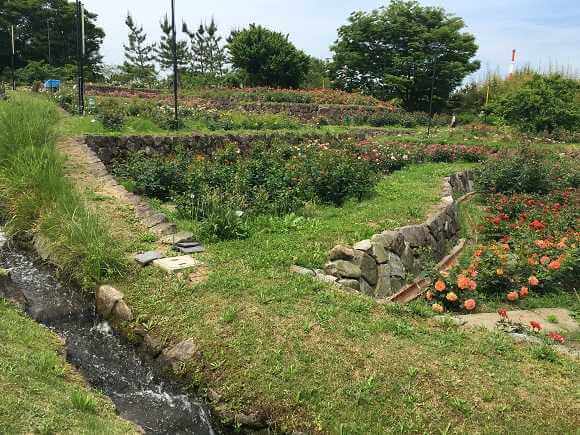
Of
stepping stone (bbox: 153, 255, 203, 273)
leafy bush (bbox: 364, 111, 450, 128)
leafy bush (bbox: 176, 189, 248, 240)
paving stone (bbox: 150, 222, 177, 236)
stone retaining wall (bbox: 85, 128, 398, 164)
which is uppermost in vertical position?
leafy bush (bbox: 364, 111, 450, 128)

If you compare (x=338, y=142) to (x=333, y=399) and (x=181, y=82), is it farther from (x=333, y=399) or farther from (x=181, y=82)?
(x=181, y=82)

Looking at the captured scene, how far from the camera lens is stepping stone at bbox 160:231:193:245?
5661mm

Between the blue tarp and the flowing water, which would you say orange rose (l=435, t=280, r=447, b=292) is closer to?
the flowing water

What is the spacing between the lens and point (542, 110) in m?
16.5

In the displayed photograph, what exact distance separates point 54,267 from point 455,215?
595 centimetres

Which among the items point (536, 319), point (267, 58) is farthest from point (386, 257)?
point (267, 58)

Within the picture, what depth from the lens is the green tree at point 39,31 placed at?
1077 inches

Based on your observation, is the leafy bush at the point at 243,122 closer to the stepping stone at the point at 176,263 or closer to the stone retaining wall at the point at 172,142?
the stone retaining wall at the point at 172,142

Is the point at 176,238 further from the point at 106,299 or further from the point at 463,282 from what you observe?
the point at 463,282

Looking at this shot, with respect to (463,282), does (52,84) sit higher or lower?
higher

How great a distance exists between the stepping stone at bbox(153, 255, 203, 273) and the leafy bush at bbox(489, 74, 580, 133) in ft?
47.4

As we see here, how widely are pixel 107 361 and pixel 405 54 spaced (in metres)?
24.5

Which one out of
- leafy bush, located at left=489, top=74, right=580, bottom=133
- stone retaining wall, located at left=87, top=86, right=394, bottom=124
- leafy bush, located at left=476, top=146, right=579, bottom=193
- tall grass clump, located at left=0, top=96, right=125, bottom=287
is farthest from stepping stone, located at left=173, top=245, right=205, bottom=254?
leafy bush, located at left=489, top=74, right=580, bottom=133

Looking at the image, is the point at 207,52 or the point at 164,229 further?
the point at 207,52
